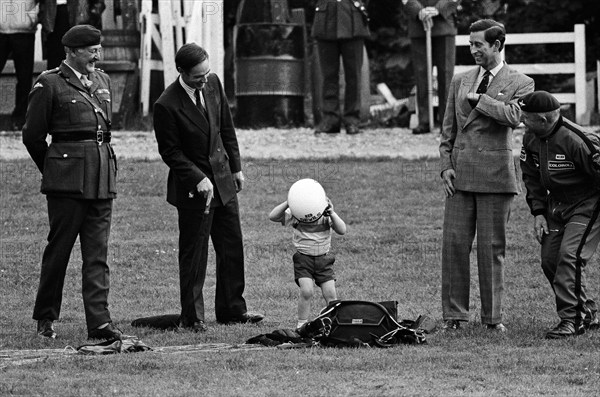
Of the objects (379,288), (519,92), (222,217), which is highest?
(519,92)

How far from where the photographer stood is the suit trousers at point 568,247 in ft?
34.7

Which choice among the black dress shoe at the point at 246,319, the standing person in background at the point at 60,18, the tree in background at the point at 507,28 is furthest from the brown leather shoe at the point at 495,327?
the tree in background at the point at 507,28

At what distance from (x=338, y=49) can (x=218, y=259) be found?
8.01 metres

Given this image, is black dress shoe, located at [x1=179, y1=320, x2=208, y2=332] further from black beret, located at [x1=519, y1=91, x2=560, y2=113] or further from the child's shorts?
black beret, located at [x1=519, y1=91, x2=560, y2=113]

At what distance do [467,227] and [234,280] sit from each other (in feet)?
5.90

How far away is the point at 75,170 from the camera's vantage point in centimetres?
1052

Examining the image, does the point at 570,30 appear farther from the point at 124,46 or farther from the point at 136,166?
the point at 136,166

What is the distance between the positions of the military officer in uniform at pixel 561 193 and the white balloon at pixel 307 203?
5.03 ft

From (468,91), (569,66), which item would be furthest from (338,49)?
(468,91)

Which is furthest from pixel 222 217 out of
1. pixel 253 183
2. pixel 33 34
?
pixel 33 34

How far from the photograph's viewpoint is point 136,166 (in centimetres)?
1769

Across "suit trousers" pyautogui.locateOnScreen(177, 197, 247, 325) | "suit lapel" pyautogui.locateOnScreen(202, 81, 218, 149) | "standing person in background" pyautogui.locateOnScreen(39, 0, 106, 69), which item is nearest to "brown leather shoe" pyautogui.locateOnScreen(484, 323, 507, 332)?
"suit trousers" pyautogui.locateOnScreen(177, 197, 247, 325)

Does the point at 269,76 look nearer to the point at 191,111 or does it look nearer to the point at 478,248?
the point at 191,111

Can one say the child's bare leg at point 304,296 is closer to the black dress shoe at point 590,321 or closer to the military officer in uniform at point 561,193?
the military officer in uniform at point 561,193
